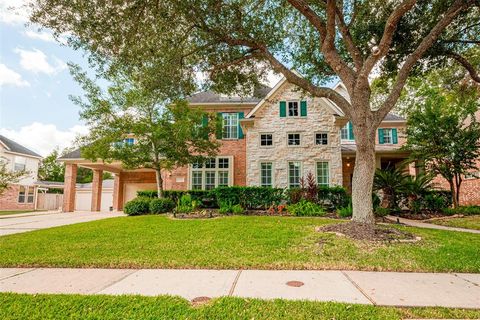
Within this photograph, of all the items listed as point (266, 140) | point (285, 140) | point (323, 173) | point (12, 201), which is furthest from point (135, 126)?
point (12, 201)

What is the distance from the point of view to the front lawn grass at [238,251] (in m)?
4.43

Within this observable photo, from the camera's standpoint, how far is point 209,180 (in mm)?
15906

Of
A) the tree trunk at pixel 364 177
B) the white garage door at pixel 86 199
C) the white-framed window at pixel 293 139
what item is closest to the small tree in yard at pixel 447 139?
the white-framed window at pixel 293 139

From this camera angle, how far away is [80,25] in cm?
700

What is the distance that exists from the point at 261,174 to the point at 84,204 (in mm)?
17837

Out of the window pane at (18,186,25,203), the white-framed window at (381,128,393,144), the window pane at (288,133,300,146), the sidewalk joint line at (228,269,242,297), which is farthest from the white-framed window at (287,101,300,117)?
the window pane at (18,186,25,203)

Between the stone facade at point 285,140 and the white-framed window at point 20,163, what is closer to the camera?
the stone facade at point 285,140

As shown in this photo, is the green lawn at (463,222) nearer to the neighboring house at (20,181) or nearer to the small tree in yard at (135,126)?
the small tree in yard at (135,126)

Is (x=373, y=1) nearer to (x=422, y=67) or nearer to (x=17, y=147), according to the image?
(x=422, y=67)

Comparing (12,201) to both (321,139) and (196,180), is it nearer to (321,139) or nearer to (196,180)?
(196,180)

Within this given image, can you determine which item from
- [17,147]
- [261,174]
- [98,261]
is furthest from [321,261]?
[17,147]

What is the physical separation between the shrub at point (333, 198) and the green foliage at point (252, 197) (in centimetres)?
187

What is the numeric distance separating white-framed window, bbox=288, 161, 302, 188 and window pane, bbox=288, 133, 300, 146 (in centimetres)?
109

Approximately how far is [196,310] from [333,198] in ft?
35.7
